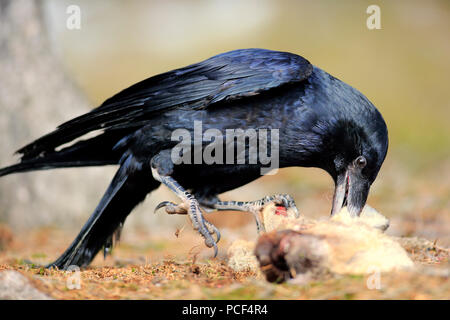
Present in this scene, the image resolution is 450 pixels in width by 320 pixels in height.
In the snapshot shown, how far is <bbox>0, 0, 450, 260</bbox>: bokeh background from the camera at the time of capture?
7746 millimetres

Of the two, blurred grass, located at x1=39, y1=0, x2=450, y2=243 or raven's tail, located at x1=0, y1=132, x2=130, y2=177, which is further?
blurred grass, located at x1=39, y1=0, x2=450, y2=243

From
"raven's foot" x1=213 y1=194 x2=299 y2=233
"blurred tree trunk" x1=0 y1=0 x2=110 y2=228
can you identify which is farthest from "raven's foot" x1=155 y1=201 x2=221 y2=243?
"blurred tree trunk" x1=0 y1=0 x2=110 y2=228

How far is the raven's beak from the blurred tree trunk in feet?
15.1

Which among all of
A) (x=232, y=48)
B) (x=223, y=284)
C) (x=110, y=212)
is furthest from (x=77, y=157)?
(x=232, y=48)

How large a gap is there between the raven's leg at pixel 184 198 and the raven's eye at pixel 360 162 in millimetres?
1186

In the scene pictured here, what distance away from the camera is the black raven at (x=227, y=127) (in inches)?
160

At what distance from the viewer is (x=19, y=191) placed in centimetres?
760

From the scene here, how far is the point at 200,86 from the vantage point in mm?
4270

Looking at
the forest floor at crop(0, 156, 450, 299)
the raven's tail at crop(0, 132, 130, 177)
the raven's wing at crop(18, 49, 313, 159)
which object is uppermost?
the raven's wing at crop(18, 49, 313, 159)

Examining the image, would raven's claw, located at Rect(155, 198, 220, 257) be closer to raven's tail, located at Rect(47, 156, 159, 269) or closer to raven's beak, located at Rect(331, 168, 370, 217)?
raven's tail, located at Rect(47, 156, 159, 269)

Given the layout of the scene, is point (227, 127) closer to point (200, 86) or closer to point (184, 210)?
point (200, 86)

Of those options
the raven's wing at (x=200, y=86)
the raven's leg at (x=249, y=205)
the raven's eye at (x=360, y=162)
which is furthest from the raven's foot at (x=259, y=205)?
the raven's wing at (x=200, y=86)

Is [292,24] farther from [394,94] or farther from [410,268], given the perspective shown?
[410,268]

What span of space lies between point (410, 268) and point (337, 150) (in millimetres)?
1453
